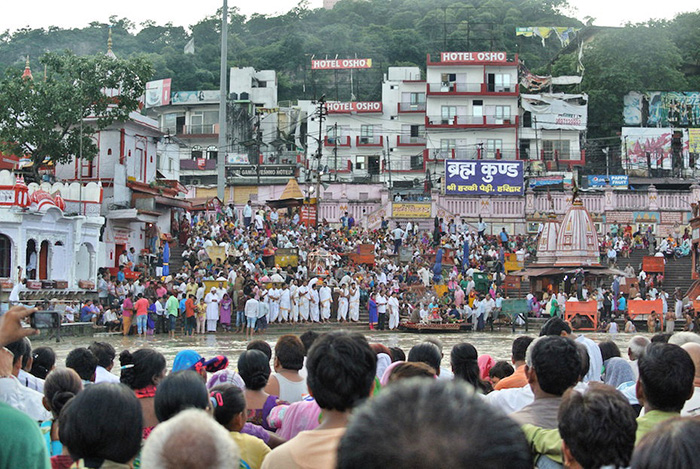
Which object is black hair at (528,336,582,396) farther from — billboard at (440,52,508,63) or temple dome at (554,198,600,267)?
billboard at (440,52,508,63)

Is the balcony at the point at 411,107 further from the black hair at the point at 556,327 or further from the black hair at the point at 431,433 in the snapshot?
the black hair at the point at 431,433

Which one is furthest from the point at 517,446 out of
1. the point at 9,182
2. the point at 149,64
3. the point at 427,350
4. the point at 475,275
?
the point at 149,64

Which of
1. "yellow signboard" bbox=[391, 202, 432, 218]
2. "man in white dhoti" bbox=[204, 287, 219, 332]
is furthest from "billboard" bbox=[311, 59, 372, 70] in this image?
"man in white dhoti" bbox=[204, 287, 219, 332]

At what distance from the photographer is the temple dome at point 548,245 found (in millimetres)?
38719

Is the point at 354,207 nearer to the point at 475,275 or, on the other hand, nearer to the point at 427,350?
the point at 475,275

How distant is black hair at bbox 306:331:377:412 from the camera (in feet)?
13.4

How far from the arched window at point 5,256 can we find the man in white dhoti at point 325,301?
37.8 feet

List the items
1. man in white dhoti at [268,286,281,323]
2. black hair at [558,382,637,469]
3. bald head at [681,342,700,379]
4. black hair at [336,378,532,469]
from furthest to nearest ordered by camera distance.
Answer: man in white dhoti at [268,286,281,323] → bald head at [681,342,700,379] → black hair at [558,382,637,469] → black hair at [336,378,532,469]

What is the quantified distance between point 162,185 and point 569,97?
3573cm

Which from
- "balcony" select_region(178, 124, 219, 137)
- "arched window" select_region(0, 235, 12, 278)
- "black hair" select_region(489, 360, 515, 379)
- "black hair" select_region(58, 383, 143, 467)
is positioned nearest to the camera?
"black hair" select_region(58, 383, 143, 467)

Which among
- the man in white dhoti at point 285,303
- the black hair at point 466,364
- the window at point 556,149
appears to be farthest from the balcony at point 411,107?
the black hair at point 466,364

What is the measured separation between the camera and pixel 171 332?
2931 cm

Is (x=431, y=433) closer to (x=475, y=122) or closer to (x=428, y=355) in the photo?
(x=428, y=355)

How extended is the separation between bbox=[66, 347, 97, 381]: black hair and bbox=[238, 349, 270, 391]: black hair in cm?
154
